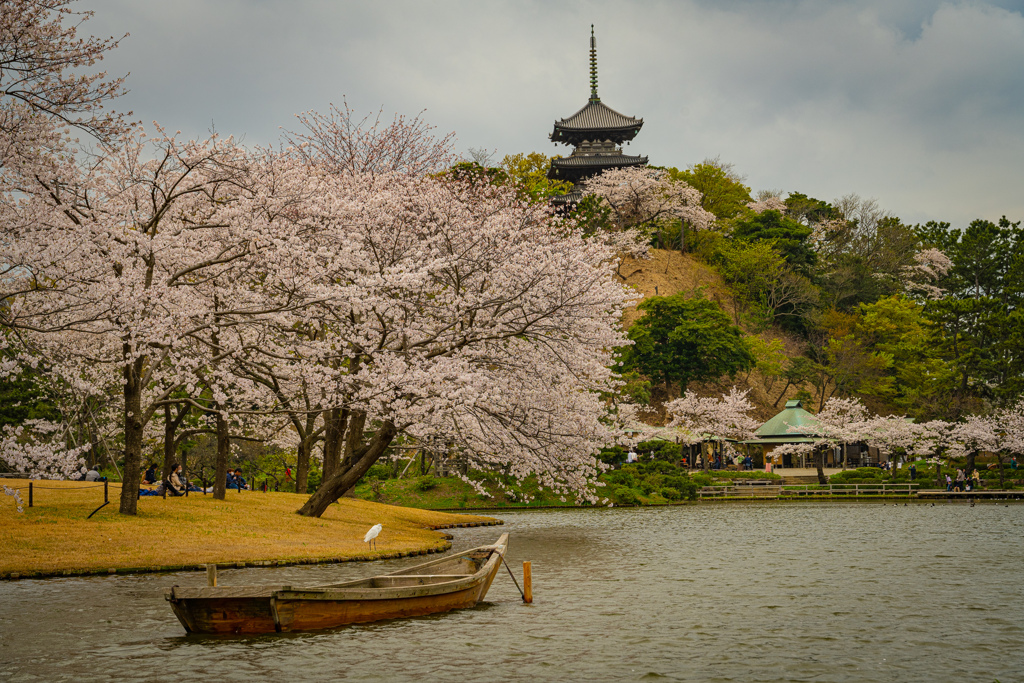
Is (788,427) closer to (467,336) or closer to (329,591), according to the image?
(467,336)

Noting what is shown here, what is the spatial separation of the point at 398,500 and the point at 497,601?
31.5 metres

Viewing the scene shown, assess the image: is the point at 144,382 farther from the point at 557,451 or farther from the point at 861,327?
the point at 861,327

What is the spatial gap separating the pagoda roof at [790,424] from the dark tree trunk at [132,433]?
52.4 m

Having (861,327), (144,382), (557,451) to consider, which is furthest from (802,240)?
(144,382)

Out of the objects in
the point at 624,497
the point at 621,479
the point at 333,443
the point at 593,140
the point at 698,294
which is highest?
the point at 593,140

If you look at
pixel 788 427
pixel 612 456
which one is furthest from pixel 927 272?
pixel 612 456

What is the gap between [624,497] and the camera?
162 feet

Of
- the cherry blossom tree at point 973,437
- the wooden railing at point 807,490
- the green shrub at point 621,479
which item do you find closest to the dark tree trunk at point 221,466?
the green shrub at point 621,479

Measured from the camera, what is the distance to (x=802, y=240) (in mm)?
95562

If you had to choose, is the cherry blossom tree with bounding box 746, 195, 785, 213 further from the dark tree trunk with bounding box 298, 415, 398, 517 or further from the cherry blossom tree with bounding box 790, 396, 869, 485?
the dark tree trunk with bounding box 298, 415, 398, 517

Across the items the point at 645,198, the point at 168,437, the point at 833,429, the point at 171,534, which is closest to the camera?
the point at 171,534

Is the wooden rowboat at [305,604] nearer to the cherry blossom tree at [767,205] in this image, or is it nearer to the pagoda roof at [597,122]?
the pagoda roof at [597,122]

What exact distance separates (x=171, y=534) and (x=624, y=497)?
30654 mm

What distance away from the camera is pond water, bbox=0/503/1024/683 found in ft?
40.9
